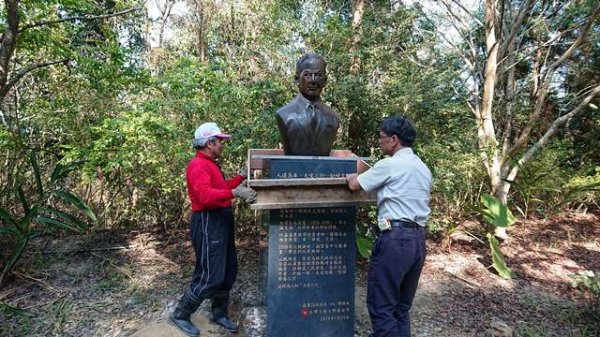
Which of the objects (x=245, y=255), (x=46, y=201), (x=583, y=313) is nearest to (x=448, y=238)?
(x=583, y=313)

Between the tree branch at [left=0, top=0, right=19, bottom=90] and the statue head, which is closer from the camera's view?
the statue head

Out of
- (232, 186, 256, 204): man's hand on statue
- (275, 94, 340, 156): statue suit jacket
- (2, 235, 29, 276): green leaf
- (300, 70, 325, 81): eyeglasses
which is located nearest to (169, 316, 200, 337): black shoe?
(232, 186, 256, 204): man's hand on statue

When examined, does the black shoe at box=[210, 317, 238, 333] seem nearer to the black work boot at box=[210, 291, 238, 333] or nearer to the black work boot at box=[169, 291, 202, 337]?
the black work boot at box=[210, 291, 238, 333]

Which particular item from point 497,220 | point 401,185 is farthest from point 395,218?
point 497,220

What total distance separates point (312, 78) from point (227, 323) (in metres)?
2.23

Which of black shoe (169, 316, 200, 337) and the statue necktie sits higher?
the statue necktie

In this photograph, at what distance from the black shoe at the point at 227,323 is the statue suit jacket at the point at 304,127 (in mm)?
1576

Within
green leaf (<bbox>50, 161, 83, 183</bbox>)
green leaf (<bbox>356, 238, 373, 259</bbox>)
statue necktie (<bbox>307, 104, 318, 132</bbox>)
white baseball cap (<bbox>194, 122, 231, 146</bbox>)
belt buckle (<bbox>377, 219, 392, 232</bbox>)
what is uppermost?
statue necktie (<bbox>307, 104, 318, 132</bbox>)

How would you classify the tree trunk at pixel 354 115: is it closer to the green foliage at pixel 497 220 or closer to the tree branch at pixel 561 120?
the green foliage at pixel 497 220

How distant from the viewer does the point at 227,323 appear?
3.47 metres

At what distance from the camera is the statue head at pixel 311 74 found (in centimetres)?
320

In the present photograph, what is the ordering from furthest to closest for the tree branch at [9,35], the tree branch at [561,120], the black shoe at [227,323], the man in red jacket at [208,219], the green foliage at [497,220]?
1. the tree branch at [561,120]
2. the green foliage at [497,220]
3. the tree branch at [9,35]
4. the black shoe at [227,323]
5. the man in red jacket at [208,219]

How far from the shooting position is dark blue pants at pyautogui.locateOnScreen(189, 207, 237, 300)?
10.3 feet

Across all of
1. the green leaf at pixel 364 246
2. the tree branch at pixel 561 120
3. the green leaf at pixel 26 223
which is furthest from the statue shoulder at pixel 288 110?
the tree branch at pixel 561 120
